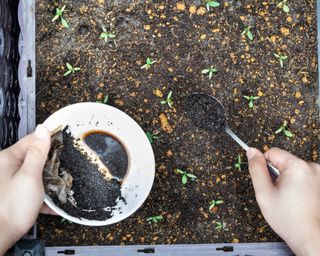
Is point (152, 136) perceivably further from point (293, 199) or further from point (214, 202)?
point (293, 199)

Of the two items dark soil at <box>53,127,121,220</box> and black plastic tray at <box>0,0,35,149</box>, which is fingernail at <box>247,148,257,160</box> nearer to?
dark soil at <box>53,127,121,220</box>

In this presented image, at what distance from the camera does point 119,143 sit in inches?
65.1

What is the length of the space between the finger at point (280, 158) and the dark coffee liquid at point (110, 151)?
418 millimetres

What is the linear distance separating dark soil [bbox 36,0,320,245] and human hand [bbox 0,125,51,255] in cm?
19

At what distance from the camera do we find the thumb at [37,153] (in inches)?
57.1

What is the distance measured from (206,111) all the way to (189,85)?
94mm

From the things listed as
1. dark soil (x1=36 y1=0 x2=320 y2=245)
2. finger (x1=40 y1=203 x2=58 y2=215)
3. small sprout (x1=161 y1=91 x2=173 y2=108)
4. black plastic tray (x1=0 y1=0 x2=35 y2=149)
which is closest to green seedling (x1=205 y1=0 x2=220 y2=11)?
dark soil (x1=36 y1=0 x2=320 y2=245)

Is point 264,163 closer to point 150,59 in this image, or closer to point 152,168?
point 152,168

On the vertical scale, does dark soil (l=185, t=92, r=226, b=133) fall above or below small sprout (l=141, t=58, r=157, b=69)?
below

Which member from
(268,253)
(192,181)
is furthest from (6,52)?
(268,253)

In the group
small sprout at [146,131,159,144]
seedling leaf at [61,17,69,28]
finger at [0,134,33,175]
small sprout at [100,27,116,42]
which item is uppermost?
seedling leaf at [61,17,69,28]

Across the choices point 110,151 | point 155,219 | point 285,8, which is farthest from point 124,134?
point 285,8

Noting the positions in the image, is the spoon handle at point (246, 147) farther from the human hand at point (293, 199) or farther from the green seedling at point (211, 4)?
the green seedling at point (211, 4)

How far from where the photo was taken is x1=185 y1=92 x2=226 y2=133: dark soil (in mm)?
1688
